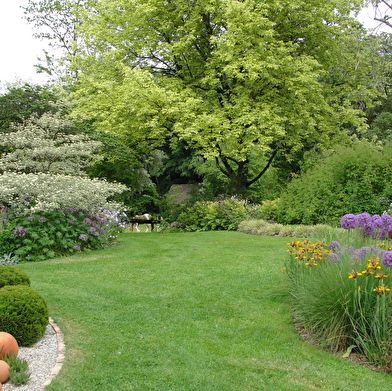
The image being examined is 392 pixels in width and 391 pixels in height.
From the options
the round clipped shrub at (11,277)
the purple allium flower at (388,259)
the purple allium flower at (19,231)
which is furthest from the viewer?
the purple allium flower at (19,231)

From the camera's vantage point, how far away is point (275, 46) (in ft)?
46.4

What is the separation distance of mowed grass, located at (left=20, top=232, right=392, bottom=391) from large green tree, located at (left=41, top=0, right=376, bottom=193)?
6.94 meters

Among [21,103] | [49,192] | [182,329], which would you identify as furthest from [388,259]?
[21,103]

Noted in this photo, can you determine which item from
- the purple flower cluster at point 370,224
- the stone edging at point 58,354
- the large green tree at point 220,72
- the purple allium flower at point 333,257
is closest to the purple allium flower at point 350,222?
the purple flower cluster at point 370,224

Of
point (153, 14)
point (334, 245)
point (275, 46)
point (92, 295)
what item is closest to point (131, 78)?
point (153, 14)

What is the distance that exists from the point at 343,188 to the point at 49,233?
8.35 metres

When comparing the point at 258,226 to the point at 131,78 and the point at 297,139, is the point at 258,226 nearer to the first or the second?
the point at 297,139

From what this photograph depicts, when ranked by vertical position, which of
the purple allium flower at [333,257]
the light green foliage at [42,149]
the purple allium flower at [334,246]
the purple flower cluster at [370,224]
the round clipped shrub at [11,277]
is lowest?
the round clipped shrub at [11,277]

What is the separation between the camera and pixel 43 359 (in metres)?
3.69

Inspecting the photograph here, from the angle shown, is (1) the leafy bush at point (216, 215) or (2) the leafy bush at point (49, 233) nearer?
(2) the leafy bush at point (49, 233)

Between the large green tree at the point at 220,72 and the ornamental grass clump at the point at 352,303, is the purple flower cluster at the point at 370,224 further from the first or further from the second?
the large green tree at the point at 220,72

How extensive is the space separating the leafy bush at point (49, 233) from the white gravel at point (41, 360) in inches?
166

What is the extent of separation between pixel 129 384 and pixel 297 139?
1328 cm

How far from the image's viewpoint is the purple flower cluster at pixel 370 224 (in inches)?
199
